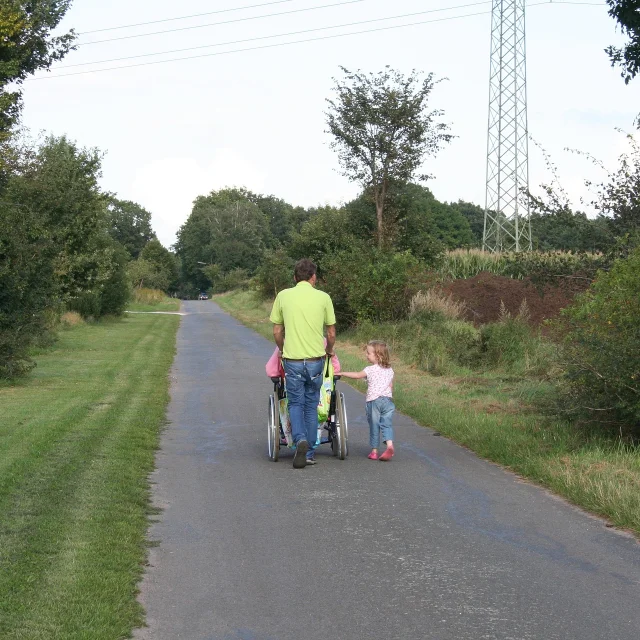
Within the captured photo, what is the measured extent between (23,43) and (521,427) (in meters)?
17.4

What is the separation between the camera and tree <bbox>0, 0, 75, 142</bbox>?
20.6 meters

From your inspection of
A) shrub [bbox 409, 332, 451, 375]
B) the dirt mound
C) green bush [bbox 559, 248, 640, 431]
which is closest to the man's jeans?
green bush [bbox 559, 248, 640, 431]

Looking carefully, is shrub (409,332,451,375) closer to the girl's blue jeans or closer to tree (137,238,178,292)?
the girl's blue jeans

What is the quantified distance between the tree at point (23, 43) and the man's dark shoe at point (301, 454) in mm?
13415

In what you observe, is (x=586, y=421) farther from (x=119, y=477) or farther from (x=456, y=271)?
(x=456, y=271)

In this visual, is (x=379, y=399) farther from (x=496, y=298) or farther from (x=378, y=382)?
(x=496, y=298)

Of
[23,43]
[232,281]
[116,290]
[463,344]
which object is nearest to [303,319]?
[463,344]

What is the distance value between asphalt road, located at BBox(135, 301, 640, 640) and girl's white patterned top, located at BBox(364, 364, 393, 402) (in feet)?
2.38

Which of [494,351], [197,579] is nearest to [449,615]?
[197,579]

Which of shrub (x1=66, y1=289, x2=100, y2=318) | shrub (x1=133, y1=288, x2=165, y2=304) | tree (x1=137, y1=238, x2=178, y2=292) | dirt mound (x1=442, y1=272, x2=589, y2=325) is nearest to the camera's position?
dirt mound (x1=442, y1=272, x2=589, y2=325)

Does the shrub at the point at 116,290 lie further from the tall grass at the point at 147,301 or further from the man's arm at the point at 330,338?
the man's arm at the point at 330,338

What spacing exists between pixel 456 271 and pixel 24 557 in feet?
104

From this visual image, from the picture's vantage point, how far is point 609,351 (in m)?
9.35

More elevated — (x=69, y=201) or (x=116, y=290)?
(x=69, y=201)
